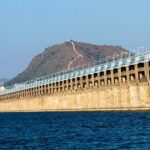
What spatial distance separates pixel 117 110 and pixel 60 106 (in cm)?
5153

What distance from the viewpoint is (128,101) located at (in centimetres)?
13200

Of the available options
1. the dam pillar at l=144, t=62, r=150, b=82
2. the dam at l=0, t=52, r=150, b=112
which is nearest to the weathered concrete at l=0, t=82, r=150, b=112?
the dam at l=0, t=52, r=150, b=112

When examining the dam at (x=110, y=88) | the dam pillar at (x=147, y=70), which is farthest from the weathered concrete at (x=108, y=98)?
the dam pillar at (x=147, y=70)

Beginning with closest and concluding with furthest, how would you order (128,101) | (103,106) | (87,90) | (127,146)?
(127,146) → (128,101) → (103,106) → (87,90)

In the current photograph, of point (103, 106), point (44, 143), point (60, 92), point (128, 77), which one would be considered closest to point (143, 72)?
point (128, 77)

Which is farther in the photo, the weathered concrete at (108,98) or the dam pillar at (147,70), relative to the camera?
the dam pillar at (147,70)

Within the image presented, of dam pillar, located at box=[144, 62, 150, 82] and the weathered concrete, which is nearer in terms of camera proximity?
the weathered concrete

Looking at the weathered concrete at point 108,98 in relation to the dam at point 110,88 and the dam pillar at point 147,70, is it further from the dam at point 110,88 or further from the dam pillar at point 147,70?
the dam pillar at point 147,70

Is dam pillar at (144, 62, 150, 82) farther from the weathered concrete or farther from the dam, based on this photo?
the weathered concrete

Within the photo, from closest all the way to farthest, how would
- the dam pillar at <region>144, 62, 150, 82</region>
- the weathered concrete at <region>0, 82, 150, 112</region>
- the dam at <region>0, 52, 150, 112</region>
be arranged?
the weathered concrete at <region>0, 82, 150, 112</region> < the dam pillar at <region>144, 62, 150, 82</region> < the dam at <region>0, 52, 150, 112</region>

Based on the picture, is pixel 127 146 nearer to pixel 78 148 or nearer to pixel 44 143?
pixel 78 148

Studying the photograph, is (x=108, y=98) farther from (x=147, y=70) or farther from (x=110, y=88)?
(x=147, y=70)

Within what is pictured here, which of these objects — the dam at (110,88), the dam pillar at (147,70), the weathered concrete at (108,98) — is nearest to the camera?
the weathered concrete at (108,98)

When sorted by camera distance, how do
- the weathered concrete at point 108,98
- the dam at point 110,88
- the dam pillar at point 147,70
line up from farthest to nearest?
1. the dam at point 110,88
2. the dam pillar at point 147,70
3. the weathered concrete at point 108,98
